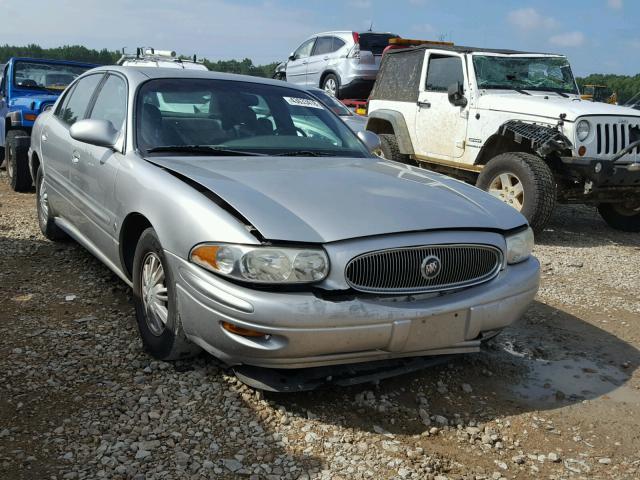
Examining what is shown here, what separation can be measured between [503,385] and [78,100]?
12.3ft

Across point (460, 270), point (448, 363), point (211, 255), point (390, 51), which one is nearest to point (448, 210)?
point (460, 270)

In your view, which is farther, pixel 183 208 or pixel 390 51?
pixel 390 51

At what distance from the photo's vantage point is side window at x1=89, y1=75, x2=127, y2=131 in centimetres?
409

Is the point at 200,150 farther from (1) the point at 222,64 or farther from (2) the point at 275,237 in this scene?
(1) the point at 222,64

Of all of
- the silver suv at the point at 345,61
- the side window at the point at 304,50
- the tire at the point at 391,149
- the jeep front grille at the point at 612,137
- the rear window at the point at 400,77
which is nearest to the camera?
the jeep front grille at the point at 612,137

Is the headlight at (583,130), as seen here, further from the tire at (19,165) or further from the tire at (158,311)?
the tire at (19,165)

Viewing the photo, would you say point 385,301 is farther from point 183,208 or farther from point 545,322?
point 545,322

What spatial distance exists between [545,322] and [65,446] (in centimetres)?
320

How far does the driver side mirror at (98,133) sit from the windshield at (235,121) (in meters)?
0.17

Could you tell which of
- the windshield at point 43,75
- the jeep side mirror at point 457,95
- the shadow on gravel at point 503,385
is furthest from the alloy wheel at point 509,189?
the windshield at point 43,75

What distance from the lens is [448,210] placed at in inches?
128

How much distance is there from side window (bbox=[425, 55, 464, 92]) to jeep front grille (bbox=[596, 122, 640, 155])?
182 cm

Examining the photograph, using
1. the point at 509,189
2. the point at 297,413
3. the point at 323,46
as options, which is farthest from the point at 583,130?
the point at 323,46

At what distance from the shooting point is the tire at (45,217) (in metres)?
5.53
